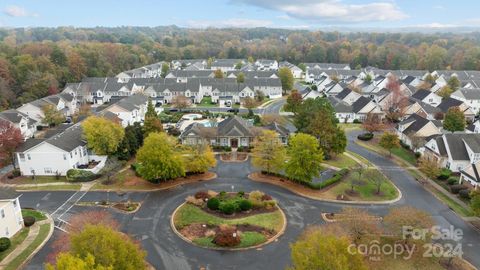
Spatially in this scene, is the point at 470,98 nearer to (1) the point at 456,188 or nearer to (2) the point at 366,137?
(2) the point at 366,137

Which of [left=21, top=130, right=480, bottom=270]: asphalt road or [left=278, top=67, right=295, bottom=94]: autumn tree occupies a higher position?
[left=278, top=67, right=295, bottom=94]: autumn tree

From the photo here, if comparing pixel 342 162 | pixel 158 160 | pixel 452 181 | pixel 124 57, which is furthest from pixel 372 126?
pixel 124 57

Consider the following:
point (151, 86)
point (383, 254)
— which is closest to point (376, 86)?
point (151, 86)

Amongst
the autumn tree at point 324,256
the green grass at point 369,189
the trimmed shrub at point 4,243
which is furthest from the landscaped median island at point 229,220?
the trimmed shrub at point 4,243

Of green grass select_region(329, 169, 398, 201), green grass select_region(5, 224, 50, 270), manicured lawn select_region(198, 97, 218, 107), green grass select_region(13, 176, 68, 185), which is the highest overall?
manicured lawn select_region(198, 97, 218, 107)

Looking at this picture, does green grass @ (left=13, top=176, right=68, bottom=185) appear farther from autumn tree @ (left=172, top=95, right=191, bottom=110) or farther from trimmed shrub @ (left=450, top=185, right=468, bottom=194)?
trimmed shrub @ (left=450, top=185, right=468, bottom=194)

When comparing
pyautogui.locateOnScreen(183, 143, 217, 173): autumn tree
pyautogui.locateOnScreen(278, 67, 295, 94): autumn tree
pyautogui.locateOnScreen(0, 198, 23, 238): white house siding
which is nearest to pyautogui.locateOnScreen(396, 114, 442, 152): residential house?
pyautogui.locateOnScreen(183, 143, 217, 173): autumn tree

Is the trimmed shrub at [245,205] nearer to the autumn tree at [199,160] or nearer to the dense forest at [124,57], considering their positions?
the autumn tree at [199,160]
